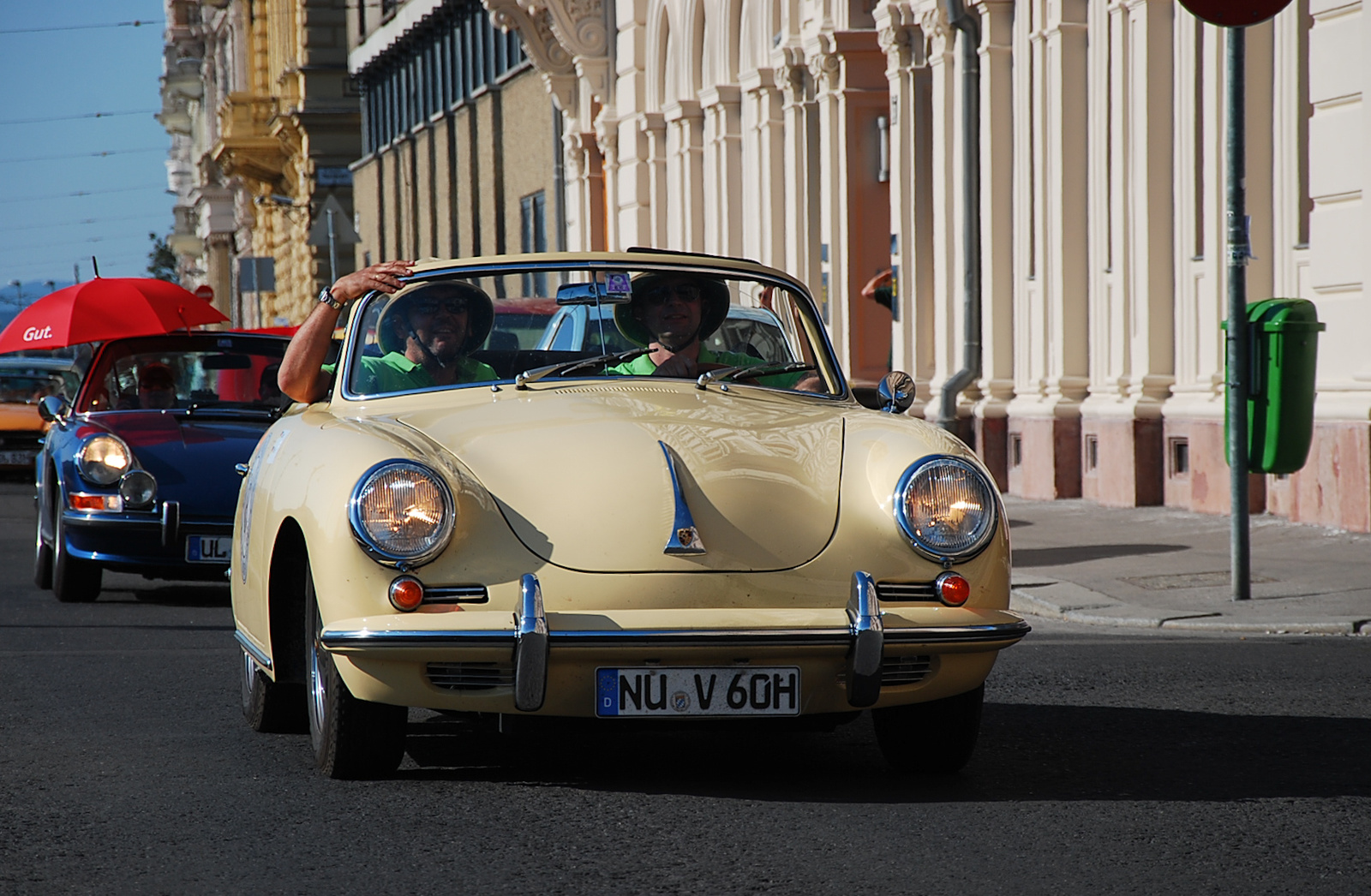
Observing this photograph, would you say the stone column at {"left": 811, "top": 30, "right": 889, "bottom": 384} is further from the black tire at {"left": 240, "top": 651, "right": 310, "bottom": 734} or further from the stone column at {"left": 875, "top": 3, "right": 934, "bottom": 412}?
the black tire at {"left": 240, "top": 651, "right": 310, "bottom": 734}

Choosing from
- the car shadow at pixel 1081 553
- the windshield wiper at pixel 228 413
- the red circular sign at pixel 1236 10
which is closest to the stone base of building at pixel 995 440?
the car shadow at pixel 1081 553

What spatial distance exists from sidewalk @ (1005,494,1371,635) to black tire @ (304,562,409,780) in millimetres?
5391

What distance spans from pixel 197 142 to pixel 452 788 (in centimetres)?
11481

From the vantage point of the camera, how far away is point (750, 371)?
6.62 metres

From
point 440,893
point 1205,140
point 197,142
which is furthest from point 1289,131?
point 197,142

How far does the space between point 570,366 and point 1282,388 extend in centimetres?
573

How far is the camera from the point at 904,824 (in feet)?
17.2

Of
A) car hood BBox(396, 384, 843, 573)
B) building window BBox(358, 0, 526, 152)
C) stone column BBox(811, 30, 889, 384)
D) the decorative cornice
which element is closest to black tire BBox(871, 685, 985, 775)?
car hood BBox(396, 384, 843, 573)

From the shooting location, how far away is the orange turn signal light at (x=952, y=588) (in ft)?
18.2

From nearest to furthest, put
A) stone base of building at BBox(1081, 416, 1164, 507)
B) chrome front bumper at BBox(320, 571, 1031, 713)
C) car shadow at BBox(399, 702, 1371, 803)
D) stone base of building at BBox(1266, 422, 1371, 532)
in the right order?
chrome front bumper at BBox(320, 571, 1031, 713)
car shadow at BBox(399, 702, 1371, 803)
stone base of building at BBox(1266, 422, 1371, 532)
stone base of building at BBox(1081, 416, 1164, 507)

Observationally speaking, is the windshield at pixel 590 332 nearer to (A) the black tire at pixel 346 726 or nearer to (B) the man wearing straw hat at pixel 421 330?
(B) the man wearing straw hat at pixel 421 330

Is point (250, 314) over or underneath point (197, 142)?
underneath

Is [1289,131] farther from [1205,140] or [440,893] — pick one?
[440,893]

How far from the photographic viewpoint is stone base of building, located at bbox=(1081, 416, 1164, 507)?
1645 cm
